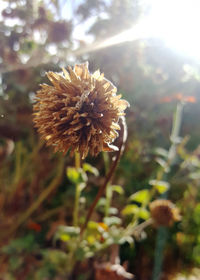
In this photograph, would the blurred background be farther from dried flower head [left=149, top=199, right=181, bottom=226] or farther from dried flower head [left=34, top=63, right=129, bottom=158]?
dried flower head [left=34, top=63, right=129, bottom=158]

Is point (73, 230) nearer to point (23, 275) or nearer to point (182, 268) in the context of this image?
point (23, 275)

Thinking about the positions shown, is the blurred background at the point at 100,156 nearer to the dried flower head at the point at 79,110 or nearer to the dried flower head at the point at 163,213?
the dried flower head at the point at 163,213

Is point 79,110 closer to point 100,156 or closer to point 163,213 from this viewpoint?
point 163,213

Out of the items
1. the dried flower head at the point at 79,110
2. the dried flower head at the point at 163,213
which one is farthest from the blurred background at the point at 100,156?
the dried flower head at the point at 79,110

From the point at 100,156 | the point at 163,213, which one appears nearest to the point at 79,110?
the point at 163,213

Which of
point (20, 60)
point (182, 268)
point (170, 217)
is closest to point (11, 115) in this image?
point (20, 60)

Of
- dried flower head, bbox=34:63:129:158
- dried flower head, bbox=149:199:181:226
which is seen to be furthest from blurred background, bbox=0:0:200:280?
dried flower head, bbox=34:63:129:158
